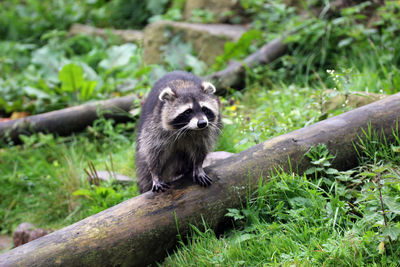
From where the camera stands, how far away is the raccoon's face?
9.89 ft

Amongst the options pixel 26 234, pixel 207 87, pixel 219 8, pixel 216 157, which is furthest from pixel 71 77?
pixel 219 8

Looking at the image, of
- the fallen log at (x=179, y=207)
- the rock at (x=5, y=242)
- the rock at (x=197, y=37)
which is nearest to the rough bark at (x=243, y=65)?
the rock at (x=197, y=37)

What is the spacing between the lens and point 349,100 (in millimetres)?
3875

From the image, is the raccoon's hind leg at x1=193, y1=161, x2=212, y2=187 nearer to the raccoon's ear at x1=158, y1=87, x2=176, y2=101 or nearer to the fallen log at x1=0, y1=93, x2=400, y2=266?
the fallen log at x1=0, y1=93, x2=400, y2=266

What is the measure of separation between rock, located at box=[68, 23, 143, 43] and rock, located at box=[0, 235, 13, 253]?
5.86 m

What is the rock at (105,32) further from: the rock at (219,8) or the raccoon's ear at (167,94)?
the raccoon's ear at (167,94)

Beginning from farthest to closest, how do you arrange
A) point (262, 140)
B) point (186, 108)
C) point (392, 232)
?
point (262, 140)
point (186, 108)
point (392, 232)

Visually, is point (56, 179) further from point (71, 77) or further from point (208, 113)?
point (208, 113)

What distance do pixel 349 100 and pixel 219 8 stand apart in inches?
192

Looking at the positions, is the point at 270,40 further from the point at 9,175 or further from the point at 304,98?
the point at 9,175

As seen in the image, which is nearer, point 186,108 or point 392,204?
point 392,204

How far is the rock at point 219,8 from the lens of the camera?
7820 mm

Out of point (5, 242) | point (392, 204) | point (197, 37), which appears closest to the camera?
point (392, 204)

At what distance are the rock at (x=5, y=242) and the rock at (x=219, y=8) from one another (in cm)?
569
